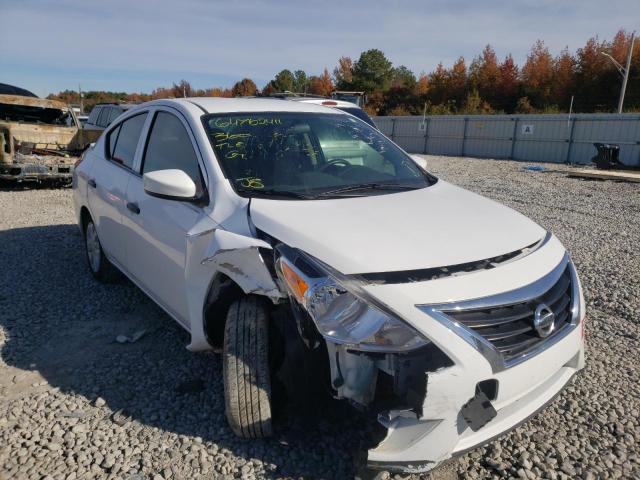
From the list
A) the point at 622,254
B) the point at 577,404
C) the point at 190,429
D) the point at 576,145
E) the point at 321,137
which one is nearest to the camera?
the point at 190,429

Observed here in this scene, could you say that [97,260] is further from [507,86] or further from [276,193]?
[507,86]

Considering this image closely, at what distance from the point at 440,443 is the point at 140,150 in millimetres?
2873

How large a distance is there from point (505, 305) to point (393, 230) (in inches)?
23.6

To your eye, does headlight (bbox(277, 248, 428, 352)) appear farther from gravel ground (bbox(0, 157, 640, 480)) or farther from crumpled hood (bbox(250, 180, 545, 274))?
gravel ground (bbox(0, 157, 640, 480))

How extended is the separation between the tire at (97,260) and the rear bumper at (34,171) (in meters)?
6.17

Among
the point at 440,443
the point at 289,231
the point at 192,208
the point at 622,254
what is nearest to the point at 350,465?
the point at 440,443

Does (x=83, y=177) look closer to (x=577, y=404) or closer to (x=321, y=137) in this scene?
(x=321, y=137)

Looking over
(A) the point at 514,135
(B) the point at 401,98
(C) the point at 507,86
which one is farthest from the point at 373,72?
(A) the point at 514,135

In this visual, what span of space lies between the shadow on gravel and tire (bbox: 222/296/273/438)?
0.18 metres

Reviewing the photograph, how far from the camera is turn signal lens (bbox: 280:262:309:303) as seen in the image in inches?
80.4

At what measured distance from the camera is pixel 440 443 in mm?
1853

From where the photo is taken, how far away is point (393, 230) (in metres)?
2.30

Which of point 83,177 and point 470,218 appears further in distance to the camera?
point 83,177

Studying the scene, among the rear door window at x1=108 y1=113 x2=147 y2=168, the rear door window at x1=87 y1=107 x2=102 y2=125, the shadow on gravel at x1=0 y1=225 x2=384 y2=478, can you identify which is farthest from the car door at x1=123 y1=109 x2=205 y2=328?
the rear door window at x1=87 y1=107 x2=102 y2=125
